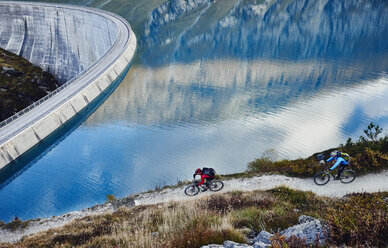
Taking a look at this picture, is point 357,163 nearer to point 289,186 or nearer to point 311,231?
point 289,186

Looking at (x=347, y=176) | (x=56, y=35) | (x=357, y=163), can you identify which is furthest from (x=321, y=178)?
(x=56, y=35)

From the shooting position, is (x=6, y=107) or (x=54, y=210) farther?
(x=6, y=107)

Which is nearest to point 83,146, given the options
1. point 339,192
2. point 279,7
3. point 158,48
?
point 339,192

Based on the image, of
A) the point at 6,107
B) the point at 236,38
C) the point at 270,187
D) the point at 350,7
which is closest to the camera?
the point at 270,187

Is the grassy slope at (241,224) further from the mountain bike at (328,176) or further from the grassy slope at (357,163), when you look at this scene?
the grassy slope at (357,163)

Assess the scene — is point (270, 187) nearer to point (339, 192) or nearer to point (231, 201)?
point (339, 192)

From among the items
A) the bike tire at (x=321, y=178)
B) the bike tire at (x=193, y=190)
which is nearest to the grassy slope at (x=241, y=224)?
the bike tire at (x=321, y=178)
